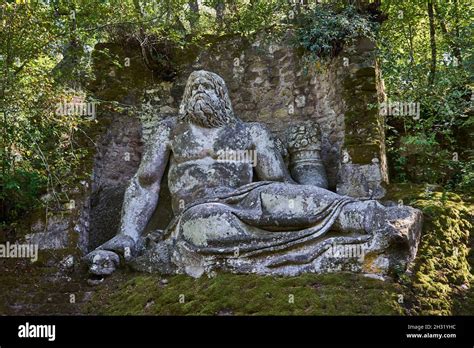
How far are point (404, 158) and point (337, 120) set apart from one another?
3.54ft

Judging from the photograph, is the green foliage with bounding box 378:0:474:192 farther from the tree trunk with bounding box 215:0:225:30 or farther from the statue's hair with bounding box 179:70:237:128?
the tree trunk with bounding box 215:0:225:30

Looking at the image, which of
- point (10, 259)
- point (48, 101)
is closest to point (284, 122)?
point (48, 101)

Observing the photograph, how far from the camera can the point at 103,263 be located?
5957 mm

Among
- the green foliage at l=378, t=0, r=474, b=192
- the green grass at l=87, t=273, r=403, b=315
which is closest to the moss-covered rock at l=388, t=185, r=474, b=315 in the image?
the green grass at l=87, t=273, r=403, b=315

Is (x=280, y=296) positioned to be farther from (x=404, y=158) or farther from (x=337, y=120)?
(x=404, y=158)

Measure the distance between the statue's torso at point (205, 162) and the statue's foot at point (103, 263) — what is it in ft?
2.94

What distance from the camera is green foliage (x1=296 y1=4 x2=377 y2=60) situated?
285 inches
